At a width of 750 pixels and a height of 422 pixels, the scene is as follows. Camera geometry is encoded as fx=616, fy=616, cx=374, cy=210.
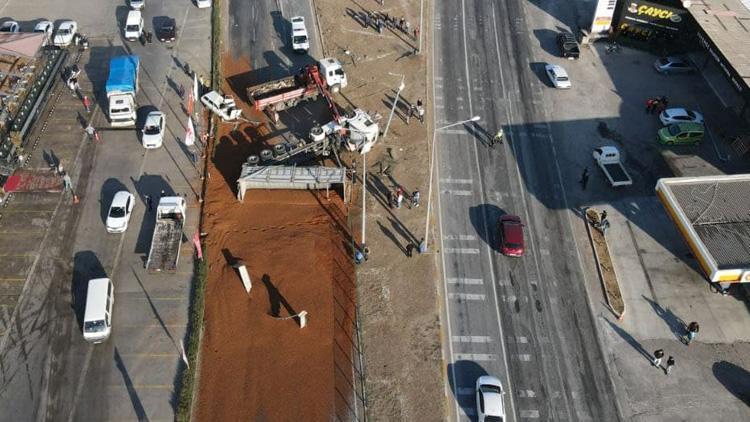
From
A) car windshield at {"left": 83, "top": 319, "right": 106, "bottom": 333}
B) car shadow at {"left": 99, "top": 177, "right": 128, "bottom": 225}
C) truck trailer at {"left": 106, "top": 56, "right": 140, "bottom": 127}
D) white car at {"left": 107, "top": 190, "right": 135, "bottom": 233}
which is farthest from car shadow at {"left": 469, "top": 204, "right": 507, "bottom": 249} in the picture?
truck trailer at {"left": 106, "top": 56, "right": 140, "bottom": 127}

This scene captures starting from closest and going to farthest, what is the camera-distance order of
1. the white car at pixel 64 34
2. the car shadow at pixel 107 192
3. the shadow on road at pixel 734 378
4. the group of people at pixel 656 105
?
the shadow on road at pixel 734 378
the car shadow at pixel 107 192
the group of people at pixel 656 105
the white car at pixel 64 34

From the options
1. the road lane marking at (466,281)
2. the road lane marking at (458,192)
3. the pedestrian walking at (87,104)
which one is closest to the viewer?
the road lane marking at (466,281)

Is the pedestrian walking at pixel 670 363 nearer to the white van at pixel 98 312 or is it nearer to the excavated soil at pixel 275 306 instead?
the excavated soil at pixel 275 306

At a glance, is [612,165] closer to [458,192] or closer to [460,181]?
[460,181]

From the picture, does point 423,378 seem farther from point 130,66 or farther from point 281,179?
point 130,66

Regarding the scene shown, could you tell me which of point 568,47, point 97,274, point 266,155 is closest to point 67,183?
point 97,274

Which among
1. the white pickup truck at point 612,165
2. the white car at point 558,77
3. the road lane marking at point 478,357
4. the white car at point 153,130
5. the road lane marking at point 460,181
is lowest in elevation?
the road lane marking at point 478,357

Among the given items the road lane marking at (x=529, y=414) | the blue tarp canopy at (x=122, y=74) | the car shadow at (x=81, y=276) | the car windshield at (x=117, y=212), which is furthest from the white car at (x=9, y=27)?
the road lane marking at (x=529, y=414)
